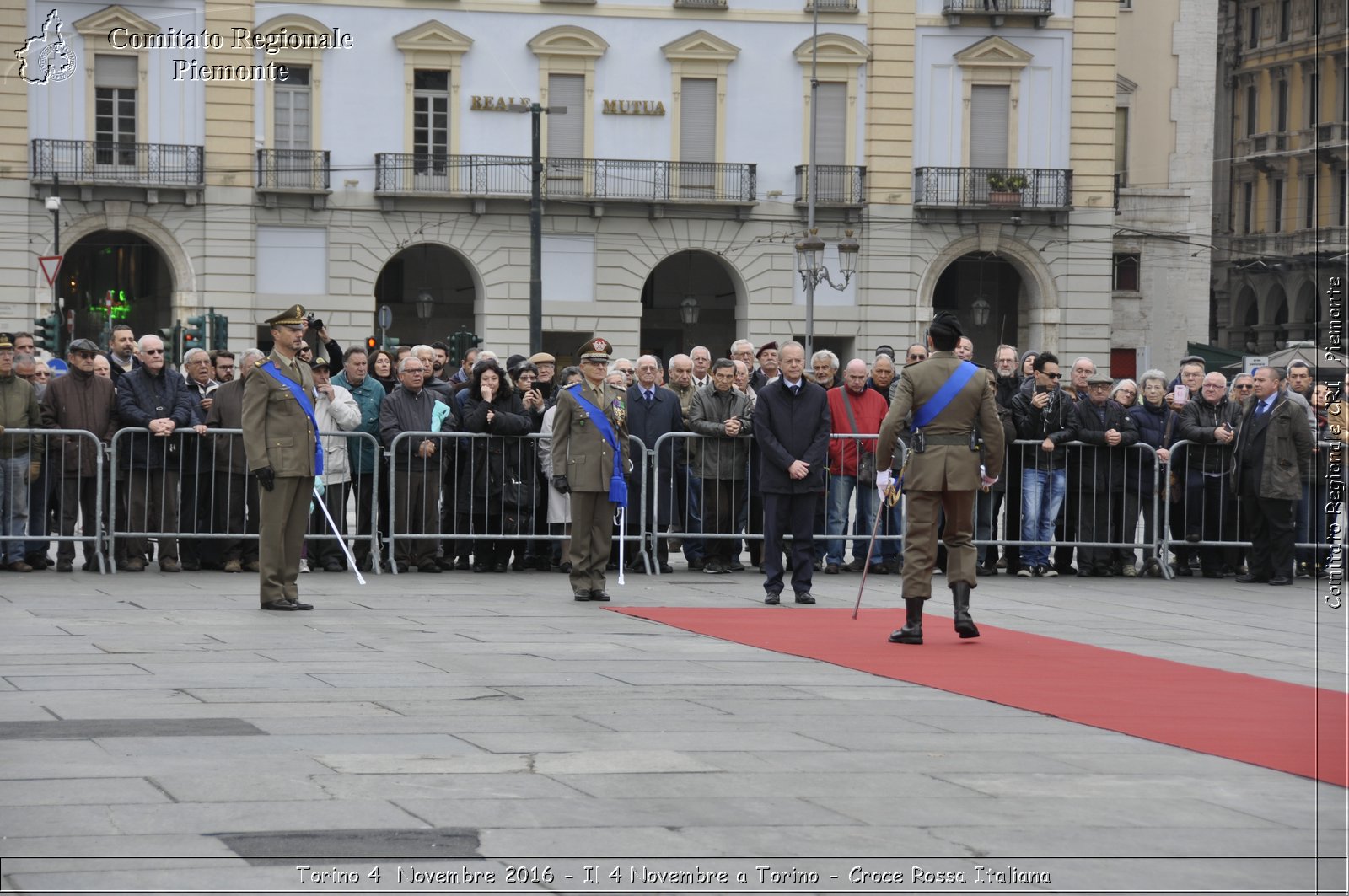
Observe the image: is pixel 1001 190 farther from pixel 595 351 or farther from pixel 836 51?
pixel 595 351

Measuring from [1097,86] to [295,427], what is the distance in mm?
35689

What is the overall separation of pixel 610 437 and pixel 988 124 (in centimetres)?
3283

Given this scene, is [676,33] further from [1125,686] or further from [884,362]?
[1125,686]

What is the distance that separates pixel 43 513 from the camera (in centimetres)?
1542

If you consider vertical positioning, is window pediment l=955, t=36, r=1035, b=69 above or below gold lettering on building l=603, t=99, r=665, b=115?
above

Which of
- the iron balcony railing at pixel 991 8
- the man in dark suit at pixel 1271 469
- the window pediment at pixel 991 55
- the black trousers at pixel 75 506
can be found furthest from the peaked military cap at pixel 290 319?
the window pediment at pixel 991 55

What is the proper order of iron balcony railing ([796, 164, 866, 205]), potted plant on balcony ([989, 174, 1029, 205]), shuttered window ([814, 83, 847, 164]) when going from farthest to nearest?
potted plant on balcony ([989, 174, 1029, 205]), shuttered window ([814, 83, 847, 164]), iron balcony railing ([796, 164, 866, 205])

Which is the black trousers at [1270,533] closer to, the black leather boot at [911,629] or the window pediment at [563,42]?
the black leather boot at [911,629]

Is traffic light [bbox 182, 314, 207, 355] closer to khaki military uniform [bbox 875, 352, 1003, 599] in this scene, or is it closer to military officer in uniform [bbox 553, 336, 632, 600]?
military officer in uniform [bbox 553, 336, 632, 600]

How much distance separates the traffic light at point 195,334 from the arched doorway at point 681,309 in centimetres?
1432

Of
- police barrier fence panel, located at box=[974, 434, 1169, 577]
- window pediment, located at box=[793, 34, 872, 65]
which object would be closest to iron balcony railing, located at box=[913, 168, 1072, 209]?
window pediment, located at box=[793, 34, 872, 65]

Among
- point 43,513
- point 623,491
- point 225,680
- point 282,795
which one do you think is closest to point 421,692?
point 225,680

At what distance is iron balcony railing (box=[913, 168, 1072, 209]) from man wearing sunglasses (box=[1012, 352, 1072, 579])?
28.0m

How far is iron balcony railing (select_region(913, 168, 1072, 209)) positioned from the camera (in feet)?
146
